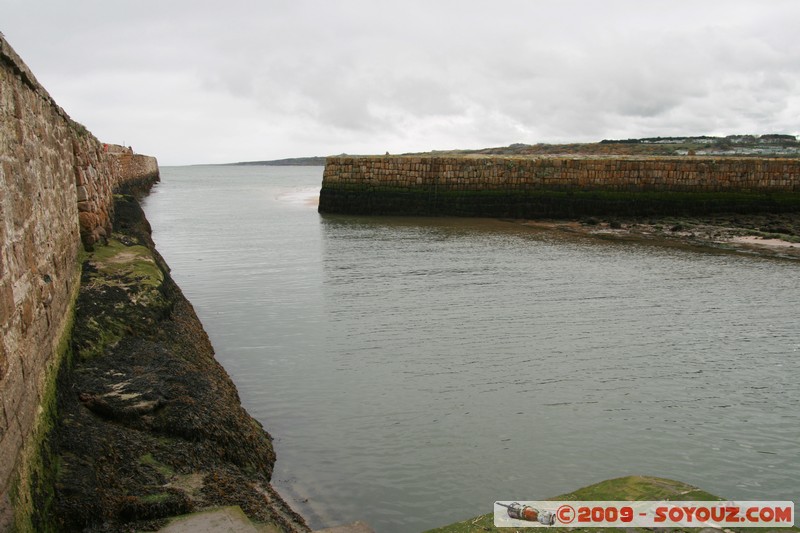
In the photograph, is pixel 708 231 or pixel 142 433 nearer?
pixel 142 433

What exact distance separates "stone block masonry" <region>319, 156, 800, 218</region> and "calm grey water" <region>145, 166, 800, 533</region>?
11.5 metres

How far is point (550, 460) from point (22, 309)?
12.3 feet

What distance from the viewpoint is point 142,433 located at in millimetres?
4172

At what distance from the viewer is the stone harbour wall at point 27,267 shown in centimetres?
304

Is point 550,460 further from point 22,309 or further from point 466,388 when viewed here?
point 22,309

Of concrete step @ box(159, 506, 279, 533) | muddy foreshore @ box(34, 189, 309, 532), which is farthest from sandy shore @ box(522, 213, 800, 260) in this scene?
concrete step @ box(159, 506, 279, 533)

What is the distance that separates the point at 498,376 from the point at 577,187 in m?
20.3

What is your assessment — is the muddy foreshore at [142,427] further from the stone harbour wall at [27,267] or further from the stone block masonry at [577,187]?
the stone block masonry at [577,187]

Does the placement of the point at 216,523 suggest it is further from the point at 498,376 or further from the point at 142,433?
the point at 498,376

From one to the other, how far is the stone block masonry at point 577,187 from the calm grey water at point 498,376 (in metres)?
11.5

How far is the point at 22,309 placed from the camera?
3537mm

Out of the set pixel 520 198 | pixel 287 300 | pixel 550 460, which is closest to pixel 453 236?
pixel 520 198

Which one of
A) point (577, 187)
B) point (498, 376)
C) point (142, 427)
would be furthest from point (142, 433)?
point (577, 187)

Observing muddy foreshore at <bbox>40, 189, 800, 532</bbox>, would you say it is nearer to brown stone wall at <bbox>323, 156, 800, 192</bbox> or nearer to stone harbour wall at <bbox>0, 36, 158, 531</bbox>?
stone harbour wall at <bbox>0, 36, 158, 531</bbox>
